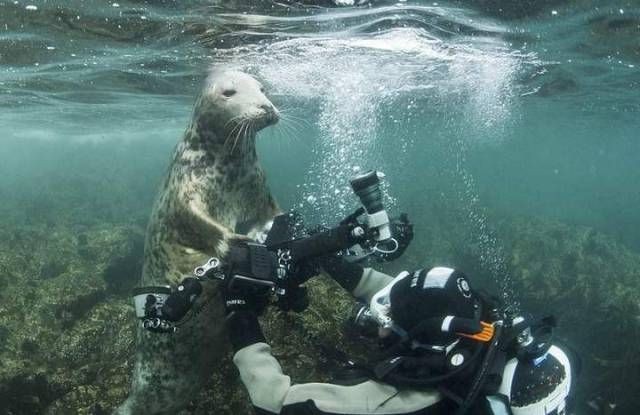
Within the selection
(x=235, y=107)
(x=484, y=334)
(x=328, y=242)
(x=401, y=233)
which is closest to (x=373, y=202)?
(x=328, y=242)

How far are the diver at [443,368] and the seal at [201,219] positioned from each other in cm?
171

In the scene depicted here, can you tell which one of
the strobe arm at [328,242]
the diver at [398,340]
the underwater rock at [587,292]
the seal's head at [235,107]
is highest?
the seal's head at [235,107]

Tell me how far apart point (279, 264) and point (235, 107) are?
2132mm

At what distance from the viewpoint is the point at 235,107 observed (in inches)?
183

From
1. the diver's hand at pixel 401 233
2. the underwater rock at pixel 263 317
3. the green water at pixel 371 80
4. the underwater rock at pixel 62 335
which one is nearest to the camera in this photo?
the diver's hand at pixel 401 233

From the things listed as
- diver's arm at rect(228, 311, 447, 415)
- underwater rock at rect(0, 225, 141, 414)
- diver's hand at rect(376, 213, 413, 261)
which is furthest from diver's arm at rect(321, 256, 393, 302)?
underwater rock at rect(0, 225, 141, 414)

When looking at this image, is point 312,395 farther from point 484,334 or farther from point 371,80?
point 371,80

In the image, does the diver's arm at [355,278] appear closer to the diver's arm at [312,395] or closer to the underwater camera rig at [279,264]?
the underwater camera rig at [279,264]

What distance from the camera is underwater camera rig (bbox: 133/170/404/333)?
2.96m

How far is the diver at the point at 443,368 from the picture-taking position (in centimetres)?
237

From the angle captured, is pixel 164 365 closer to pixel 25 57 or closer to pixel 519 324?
pixel 519 324

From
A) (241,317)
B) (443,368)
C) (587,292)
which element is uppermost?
(443,368)

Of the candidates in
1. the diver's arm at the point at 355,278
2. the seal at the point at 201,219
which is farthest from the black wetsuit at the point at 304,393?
the diver's arm at the point at 355,278

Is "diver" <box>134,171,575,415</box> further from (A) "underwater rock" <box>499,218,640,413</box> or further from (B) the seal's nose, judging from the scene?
(A) "underwater rock" <box>499,218,640,413</box>
